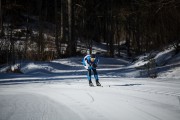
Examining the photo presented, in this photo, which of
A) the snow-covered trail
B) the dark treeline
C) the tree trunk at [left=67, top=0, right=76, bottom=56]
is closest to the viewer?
the snow-covered trail

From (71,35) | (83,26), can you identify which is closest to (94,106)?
(71,35)

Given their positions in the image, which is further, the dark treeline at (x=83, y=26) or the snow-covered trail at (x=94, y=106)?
the dark treeline at (x=83, y=26)

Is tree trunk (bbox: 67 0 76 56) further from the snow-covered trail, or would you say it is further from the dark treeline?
the snow-covered trail

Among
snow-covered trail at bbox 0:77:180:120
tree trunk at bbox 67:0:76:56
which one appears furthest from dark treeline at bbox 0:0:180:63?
snow-covered trail at bbox 0:77:180:120

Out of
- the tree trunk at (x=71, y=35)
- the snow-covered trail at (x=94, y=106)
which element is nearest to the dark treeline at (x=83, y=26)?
the tree trunk at (x=71, y=35)

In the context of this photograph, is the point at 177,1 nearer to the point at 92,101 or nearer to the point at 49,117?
the point at 92,101

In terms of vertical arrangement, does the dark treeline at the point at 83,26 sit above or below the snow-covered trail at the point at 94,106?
above

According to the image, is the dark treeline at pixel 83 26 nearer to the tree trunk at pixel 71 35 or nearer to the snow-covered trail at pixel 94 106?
the tree trunk at pixel 71 35

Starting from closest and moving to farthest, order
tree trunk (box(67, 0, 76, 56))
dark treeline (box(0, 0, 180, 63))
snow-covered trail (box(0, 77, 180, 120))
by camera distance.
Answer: snow-covered trail (box(0, 77, 180, 120)), dark treeline (box(0, 0, 180, 63)), tree trunk (box(67, 0, 76, 56))

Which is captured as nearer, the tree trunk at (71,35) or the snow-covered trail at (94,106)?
the snow-covered trail at (94,106)

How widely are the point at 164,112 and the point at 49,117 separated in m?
2.63

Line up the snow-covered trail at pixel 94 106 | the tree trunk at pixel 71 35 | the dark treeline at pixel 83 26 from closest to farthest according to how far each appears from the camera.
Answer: the snow-covered trail at pixel 94 106 → the dark treeline at pixel 83 26 → the tree trunk at pixel 71 35

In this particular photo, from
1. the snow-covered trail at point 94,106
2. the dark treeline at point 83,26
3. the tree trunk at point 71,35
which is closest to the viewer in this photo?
the snow-covered trail at point 94,106

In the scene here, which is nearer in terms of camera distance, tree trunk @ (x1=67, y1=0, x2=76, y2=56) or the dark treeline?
the dark treeline
